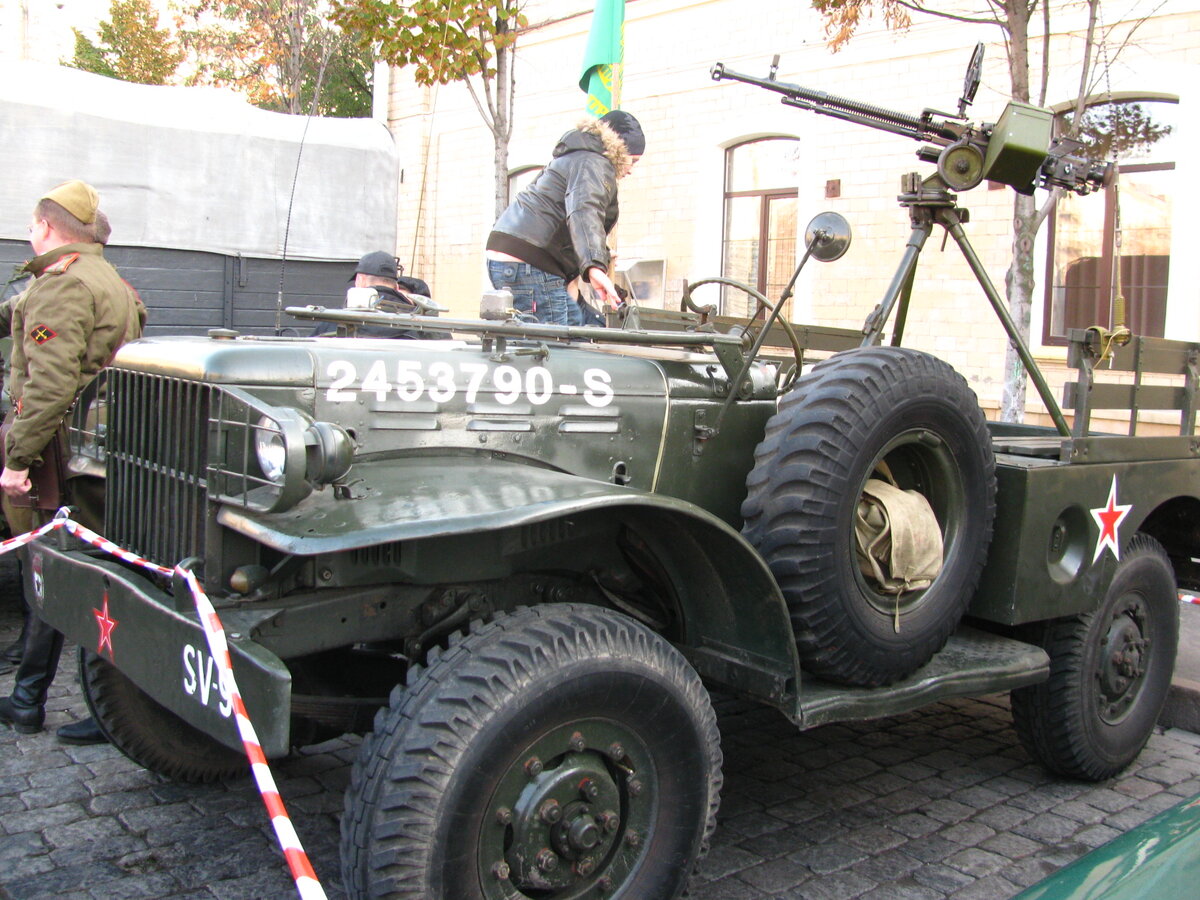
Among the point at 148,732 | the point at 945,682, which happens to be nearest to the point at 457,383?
the point at 148,732

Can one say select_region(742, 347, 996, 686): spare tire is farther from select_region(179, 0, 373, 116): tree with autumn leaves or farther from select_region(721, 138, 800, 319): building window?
select_region(179, 0, 373, 116): tree with autumn leaves

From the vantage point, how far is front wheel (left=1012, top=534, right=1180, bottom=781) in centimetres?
393

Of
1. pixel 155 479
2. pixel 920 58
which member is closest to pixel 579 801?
pixel 155 479

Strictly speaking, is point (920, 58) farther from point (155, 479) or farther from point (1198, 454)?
point (155, 479)

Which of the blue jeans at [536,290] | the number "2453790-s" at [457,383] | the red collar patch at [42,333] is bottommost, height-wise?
the number "2453790-s" at [457,383]

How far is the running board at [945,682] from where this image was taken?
3.08m

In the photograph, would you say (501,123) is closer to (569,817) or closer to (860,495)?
(860,495)

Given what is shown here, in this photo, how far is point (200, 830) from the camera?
339 centimetres

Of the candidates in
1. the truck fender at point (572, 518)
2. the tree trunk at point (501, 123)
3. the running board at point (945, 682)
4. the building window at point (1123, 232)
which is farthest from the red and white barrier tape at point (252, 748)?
the building window at point (1123, 232)

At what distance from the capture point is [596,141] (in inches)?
192

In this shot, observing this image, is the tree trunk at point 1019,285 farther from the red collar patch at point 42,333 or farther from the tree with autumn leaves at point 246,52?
the tree with autumn leaves at point 246,52

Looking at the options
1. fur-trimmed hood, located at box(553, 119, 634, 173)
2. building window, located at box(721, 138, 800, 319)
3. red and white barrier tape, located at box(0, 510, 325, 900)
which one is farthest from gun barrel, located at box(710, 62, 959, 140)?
building window, located at box(721, 138, 800, 319)

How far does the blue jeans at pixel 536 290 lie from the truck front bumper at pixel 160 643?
2573 mm

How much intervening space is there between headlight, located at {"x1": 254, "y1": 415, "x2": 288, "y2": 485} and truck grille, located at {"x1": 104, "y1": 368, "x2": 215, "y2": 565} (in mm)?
219
